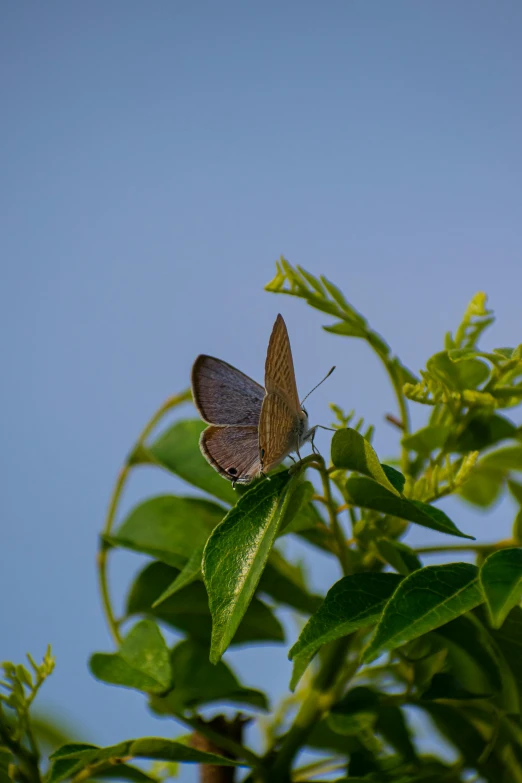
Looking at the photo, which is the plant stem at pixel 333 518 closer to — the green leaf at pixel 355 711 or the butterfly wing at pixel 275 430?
the butterfly wing at pixel 275 430

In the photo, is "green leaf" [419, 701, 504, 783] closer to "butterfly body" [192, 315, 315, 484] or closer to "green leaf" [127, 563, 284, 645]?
"green leaf" [127, 563, 284, 645]

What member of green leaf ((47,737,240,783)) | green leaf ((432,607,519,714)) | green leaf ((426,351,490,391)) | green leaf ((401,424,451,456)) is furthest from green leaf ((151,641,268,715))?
green leaf ((426,351,490,391))

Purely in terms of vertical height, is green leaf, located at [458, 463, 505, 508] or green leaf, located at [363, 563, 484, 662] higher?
green leaf, located at [458, 463, 505, 508]

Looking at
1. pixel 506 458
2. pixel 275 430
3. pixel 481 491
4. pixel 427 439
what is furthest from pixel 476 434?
pixel 481 491

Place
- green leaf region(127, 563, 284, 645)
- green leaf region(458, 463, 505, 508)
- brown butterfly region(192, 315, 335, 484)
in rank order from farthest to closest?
green leaf region(458, 463, 505, 508) < green leaf region(127, 563, 284, 645) < brown butterfly region(192, 315, 335, 484)

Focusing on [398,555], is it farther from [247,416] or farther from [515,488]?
[515,488]

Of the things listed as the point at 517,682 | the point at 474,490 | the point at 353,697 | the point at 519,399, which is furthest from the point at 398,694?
the point at 474,490
